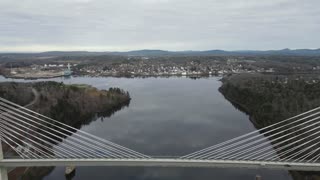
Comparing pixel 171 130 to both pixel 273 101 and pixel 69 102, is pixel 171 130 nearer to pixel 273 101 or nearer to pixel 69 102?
pixel 273 101

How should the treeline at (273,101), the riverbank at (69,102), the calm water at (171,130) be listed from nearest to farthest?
the calm water at (171,130), the treeline at (273,101), the riverbank at (69,102)

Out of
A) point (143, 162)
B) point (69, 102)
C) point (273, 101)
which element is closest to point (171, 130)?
point (273, 101)

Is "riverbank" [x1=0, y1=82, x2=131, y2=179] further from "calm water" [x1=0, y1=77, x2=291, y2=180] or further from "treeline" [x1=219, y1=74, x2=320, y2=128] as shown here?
"treeline" [x1=219, y1=74, x2=320, y2=128]

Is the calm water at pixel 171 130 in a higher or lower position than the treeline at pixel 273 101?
lower

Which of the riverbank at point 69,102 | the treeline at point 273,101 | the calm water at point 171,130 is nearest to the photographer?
the calm water at point 171,130

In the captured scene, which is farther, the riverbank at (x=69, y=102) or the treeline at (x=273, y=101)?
the riverbank at (x=69, y=102)

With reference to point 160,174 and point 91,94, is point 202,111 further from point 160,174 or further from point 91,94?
point 160,174

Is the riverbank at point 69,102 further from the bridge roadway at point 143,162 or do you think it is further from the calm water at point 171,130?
the bridge roadway at point 143,162

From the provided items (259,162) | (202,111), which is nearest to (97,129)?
(202,111)

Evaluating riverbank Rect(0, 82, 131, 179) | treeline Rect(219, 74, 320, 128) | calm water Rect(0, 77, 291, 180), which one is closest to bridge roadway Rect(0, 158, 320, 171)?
calm water Rect(0, 77, 291, 180)

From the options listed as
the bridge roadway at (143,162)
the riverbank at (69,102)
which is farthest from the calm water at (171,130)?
the bridge roadway at (143,162)
